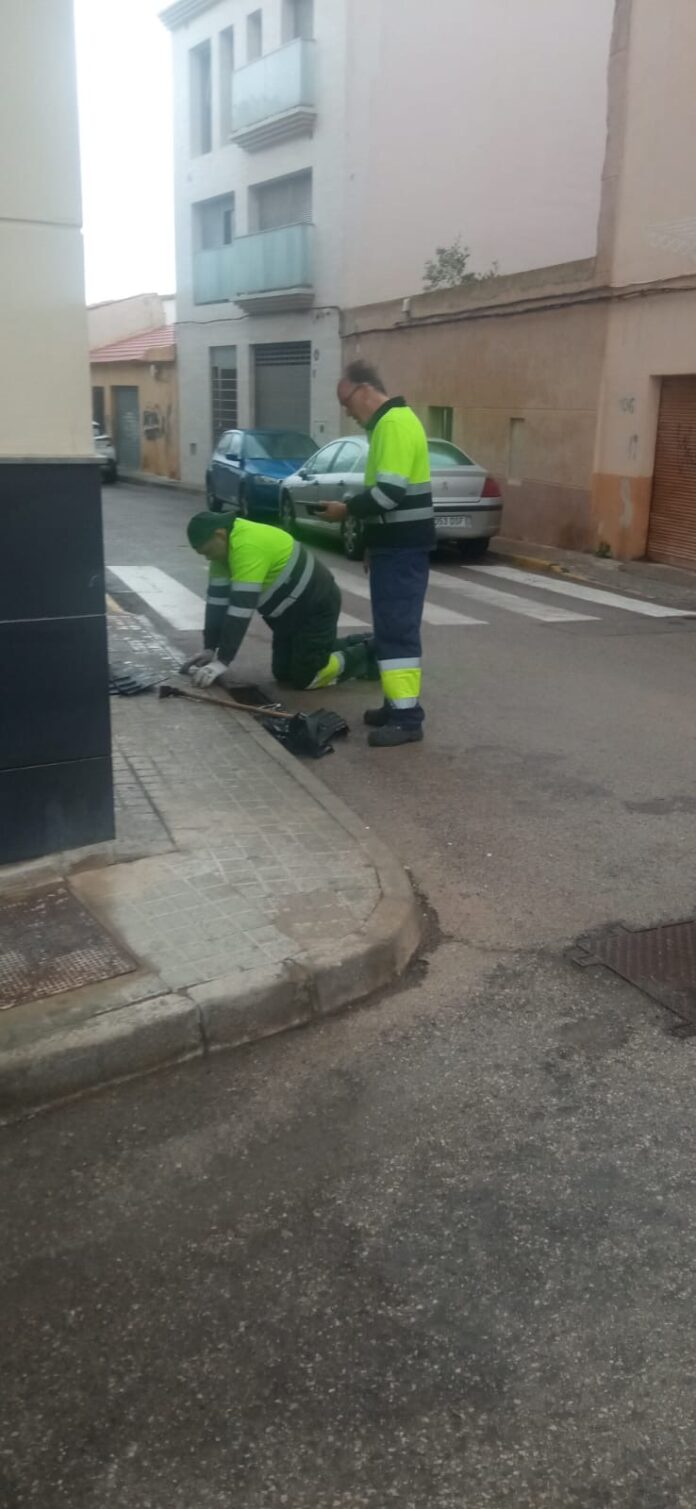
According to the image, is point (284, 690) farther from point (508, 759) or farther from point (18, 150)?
point (18, 150)

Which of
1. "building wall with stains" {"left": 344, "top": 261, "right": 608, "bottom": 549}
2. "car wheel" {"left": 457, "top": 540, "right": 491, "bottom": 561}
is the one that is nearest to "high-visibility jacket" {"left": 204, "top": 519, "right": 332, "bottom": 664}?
"car wheel" {"left": 457, "top": 540, "right": 491, "bottom": 561}

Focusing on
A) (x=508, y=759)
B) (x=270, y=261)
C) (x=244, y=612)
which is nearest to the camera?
(x=508, y=759)

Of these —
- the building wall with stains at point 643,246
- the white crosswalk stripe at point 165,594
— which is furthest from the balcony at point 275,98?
the white crosswalk stripe at point 165,594

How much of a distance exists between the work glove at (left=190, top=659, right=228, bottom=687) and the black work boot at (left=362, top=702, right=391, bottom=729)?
0.94m

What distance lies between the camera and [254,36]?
27016mm

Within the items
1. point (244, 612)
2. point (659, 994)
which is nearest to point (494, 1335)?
point (659, 994)

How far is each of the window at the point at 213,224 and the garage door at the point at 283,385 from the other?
367 centimetres

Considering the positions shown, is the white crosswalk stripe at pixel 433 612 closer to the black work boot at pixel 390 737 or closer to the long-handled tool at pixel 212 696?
the long-handled tool at pixel 212 696

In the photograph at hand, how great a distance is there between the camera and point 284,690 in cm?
820

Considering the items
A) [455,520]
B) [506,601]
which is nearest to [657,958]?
[506,601]

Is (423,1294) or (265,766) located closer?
(423,1294)

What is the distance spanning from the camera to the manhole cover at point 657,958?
4027 millimetres

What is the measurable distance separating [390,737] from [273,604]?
1256 millimetres

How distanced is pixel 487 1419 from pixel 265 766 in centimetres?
407
